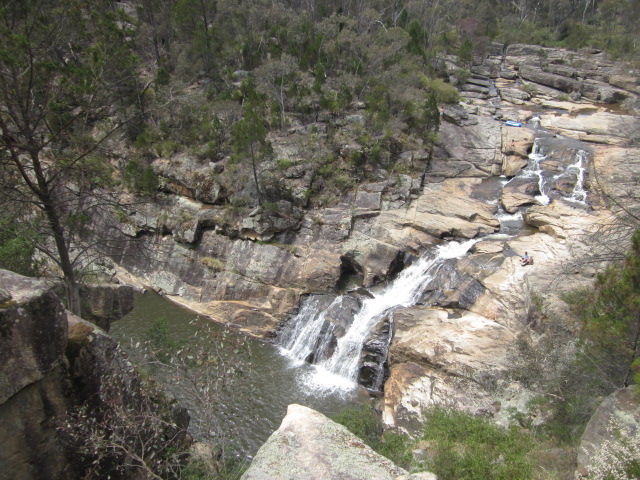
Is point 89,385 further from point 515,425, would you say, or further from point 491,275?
point 491,275

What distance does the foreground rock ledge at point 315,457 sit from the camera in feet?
20.2

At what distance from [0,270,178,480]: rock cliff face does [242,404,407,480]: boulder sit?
145 inches

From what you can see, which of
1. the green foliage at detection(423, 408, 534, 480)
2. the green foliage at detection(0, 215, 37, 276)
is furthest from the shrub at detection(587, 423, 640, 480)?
the green foliage at detection(0, 215, 37, 276)

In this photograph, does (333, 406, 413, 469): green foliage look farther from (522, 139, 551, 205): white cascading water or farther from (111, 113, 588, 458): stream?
(522, 139, 551, 205): white cascading water

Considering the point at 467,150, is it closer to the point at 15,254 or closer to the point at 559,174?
the point at 559,174

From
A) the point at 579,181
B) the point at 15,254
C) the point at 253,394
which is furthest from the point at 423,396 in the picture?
the point at 579,181

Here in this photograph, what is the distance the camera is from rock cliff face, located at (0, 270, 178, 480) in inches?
256

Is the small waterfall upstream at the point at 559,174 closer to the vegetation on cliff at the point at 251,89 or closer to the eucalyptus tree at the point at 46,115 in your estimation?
the vegetation on cliff at the point at 251,89

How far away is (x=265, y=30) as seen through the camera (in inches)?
1607

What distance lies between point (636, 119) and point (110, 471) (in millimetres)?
43407

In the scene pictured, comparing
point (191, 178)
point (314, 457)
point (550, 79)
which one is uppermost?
point (550, 79)

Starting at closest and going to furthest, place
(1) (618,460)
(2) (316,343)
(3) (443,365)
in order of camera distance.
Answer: (1) (618,460) < (3) (443,365) < (2) (316,343)

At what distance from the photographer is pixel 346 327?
64.4 ft

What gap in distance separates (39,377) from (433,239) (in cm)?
2020
